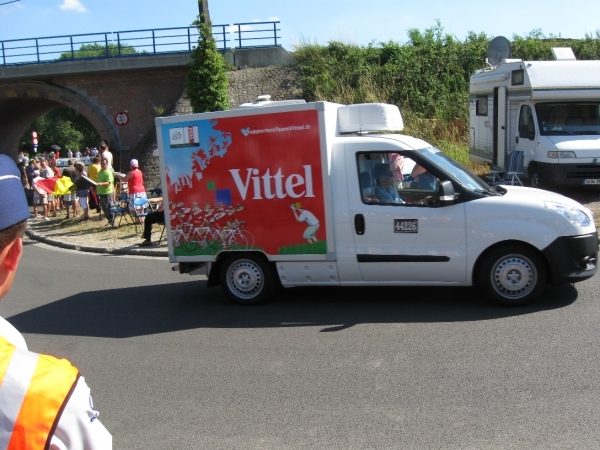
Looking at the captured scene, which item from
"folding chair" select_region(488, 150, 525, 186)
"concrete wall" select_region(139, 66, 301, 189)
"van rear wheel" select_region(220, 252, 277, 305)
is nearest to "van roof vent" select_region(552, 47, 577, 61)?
"folding chair" select_region(488, 150, 525, 186)

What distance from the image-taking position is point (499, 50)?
1805cm

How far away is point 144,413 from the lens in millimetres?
5254

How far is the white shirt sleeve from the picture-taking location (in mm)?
1383

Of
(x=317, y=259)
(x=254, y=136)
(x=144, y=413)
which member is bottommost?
(x=144, y=413)

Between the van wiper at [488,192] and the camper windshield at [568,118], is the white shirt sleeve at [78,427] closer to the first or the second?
the van wiper at [488,192]

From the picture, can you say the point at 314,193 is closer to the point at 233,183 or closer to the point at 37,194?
the point at 233,183

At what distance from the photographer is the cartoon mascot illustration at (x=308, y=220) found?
8055 mm

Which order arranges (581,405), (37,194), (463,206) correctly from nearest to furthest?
(581,405), (463,206), (37,194)

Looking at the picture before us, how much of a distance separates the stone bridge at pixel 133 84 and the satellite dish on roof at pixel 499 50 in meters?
11.9

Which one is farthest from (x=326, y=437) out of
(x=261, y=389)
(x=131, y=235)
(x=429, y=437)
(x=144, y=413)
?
(x=131, y=235)

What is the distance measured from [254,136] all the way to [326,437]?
4.41 m

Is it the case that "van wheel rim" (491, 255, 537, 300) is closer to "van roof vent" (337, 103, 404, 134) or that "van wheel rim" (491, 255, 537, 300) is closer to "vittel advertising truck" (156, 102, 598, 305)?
"vittel advertising truck" (156, 102, 598, 305)

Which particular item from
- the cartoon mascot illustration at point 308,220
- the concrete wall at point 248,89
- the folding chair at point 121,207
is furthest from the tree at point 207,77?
the cartoon mascot illustration at point 308,220

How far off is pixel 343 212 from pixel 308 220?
44cm
